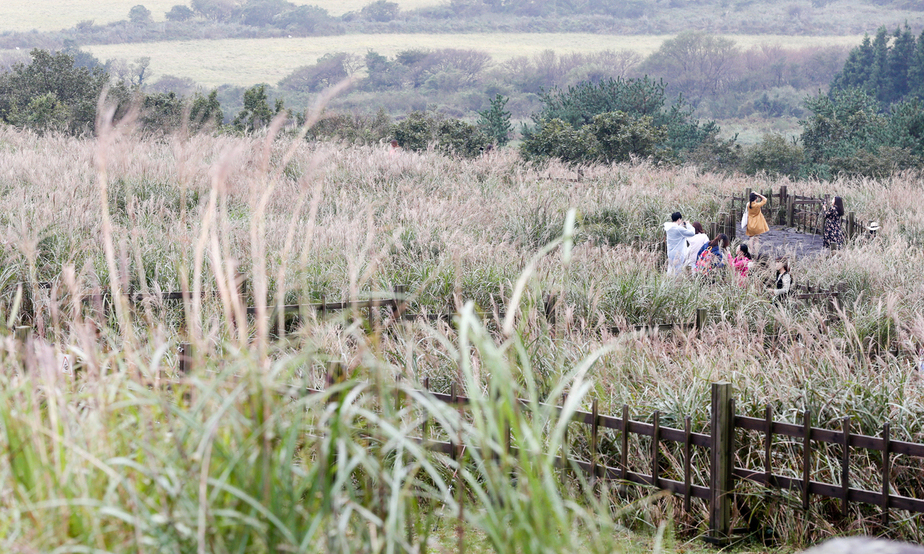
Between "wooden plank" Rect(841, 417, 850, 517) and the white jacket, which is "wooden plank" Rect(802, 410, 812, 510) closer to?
"wooden plank" Rect(841, 417, 850, 517)

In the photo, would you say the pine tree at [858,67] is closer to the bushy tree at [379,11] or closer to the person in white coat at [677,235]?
the person in white coat at [677,235]

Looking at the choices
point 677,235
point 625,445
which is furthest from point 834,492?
point 677,235

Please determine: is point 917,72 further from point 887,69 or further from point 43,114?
point 43,114

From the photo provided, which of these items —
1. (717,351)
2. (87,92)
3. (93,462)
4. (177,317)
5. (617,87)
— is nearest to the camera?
(93,462)

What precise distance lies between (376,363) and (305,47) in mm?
94031

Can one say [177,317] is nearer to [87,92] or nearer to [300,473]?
[300,473]

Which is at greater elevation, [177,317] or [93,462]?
[93,462]

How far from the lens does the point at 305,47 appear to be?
90.1 metres

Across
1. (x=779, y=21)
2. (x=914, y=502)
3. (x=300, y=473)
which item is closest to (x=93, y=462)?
(x=300, y=473)

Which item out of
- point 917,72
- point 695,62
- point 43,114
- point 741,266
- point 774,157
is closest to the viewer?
point 741,266

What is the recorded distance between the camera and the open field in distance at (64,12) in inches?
3455

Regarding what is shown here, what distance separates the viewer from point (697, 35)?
8788 cm

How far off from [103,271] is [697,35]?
3539 inches

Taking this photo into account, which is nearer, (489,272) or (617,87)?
(489,272)
